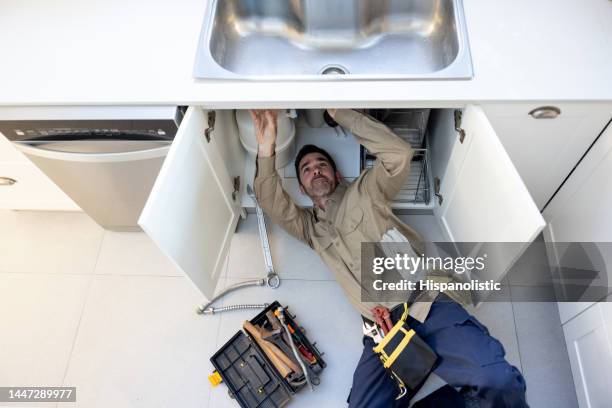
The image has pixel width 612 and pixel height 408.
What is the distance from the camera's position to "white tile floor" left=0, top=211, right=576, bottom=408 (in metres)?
1.66

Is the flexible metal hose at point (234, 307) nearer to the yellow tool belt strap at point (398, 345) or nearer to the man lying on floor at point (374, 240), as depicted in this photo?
the man lying on floor at point (374, 240)

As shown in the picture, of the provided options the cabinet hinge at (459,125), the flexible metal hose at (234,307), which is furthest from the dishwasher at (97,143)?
the cabinet hinge at (459,125)

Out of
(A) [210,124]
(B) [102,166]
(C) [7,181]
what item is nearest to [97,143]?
(B) [102,166]

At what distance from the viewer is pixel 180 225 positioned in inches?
48.4

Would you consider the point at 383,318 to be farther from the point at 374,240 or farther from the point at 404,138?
the point at 404,138

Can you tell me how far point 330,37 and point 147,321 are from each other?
1368 mm

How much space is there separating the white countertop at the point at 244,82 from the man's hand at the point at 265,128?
0.23 m

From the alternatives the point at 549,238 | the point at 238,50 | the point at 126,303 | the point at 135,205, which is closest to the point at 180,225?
the point at 135,205

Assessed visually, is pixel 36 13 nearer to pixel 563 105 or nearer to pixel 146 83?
pixel 146 83

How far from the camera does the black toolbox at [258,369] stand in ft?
5.16

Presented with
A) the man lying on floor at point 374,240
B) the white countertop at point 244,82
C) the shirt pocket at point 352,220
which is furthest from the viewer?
the shirt pocket at point 352,220

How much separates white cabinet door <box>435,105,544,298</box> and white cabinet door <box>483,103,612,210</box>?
10cm

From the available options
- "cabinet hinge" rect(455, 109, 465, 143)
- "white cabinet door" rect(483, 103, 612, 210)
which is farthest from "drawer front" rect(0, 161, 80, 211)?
"white cabinet door" rect(483, 103, 612, 210)

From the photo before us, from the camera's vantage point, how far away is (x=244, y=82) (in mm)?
1257
